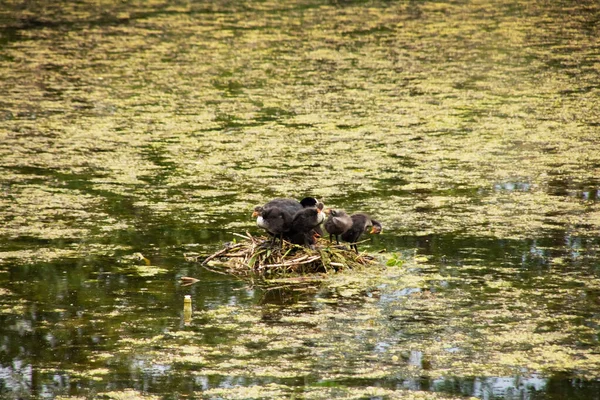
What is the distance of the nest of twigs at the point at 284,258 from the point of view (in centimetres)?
530

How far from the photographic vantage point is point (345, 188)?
6824 mm

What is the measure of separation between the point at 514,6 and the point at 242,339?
10902 mm

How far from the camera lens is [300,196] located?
21.5ft

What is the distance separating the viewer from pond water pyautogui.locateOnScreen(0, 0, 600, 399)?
411cm

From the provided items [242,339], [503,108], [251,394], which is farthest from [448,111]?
[251,394]

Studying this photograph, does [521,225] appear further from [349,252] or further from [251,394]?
[251,394]

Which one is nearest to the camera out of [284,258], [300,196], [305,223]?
[305,223]

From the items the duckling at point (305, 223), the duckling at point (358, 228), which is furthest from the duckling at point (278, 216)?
the duckling at point (358, 228)

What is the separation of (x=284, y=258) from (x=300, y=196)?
1248 mm

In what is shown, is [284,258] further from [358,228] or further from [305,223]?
[358,228]

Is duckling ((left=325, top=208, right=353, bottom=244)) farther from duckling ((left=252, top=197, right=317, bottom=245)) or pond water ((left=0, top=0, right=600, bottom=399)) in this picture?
pond water ((left=0, top=0, right=600, bottom=399))

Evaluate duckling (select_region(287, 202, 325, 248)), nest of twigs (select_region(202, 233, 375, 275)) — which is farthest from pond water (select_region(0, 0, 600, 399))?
duckling (select_region(287, 202, 325, 248))

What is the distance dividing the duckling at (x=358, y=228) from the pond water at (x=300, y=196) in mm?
180

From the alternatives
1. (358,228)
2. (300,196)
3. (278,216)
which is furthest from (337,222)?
(300,196)
